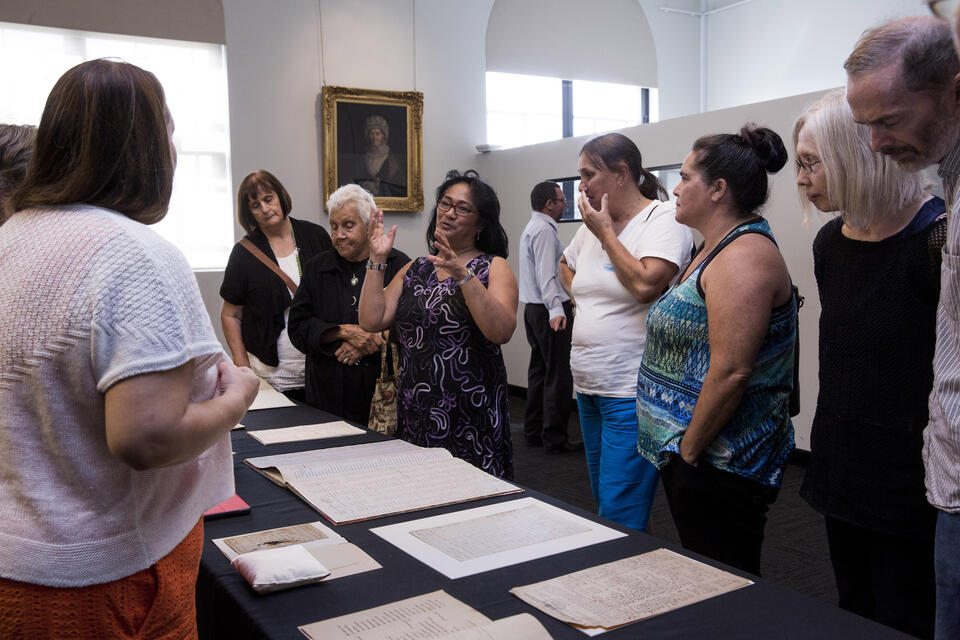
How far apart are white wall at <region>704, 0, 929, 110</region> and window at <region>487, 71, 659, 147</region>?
853mm

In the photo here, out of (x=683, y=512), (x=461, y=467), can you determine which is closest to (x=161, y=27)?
(x=461, y=467)

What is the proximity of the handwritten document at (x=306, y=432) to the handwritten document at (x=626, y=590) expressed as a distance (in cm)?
117

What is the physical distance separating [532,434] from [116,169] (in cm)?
436

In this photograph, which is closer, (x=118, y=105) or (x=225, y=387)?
(x=118, y=105)

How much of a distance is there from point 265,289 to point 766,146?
6.93 ft

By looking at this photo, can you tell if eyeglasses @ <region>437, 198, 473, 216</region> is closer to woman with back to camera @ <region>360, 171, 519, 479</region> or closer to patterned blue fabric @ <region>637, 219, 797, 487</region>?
woman with back to camera @ <region>360, 171, 519, 479</region>

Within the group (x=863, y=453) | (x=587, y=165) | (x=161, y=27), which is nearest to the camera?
(x=863, y=453)

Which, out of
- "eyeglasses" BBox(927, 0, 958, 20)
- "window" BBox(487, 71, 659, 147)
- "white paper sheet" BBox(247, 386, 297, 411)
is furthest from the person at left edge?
"eyeglasses" BBox(927, 0, 958, 20)

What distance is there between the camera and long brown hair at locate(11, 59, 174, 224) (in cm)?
91

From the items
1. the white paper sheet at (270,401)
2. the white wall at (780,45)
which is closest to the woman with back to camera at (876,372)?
the white paper sheet at (270,401)

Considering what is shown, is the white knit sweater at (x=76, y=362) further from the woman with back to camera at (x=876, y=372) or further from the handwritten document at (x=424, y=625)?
the woman with back to camera at (x=876, y=372)

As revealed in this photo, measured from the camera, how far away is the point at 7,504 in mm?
907

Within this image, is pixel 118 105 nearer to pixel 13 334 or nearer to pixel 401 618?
pixel 13 334

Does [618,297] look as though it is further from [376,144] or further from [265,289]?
[376,144]
